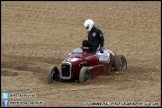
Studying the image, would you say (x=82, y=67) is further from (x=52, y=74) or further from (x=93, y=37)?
(x=93, y=37)

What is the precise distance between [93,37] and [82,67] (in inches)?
69.3

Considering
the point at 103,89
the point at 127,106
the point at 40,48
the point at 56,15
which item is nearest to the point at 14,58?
the point at 40,48

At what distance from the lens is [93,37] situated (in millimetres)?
18891

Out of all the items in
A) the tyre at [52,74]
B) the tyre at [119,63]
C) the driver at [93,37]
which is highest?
the driver at [93,37]

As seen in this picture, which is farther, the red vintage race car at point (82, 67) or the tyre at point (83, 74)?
the red vintage race car at point (82, 67)

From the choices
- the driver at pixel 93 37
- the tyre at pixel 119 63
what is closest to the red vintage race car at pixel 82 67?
the driver at pixel 93 37

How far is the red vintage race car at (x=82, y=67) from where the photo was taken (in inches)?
684

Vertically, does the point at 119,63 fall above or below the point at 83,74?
above

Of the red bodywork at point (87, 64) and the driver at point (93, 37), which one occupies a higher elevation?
the driver at point (93, 37)

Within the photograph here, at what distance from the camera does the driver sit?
18500 millimetres

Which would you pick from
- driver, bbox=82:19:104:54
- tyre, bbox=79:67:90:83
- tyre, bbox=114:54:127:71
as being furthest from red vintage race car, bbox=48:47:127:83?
tyre, bbox=114:54:127:71

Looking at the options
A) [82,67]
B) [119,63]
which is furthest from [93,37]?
[82,67]

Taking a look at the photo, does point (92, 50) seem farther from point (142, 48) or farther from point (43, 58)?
point (142, 48)

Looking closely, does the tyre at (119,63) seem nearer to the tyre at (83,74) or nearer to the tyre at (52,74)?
the tyre at (83,74)
